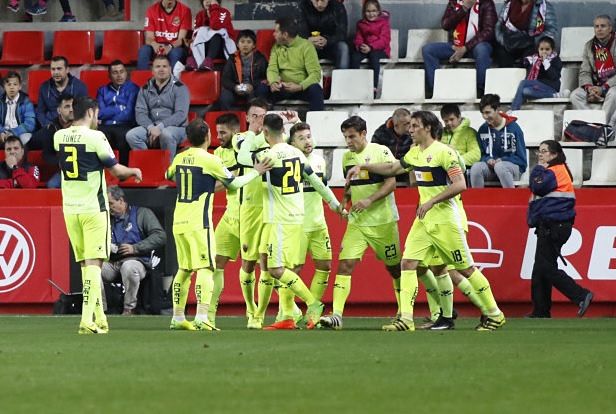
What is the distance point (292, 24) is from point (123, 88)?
264 centimetres

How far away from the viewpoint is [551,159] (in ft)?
50.9

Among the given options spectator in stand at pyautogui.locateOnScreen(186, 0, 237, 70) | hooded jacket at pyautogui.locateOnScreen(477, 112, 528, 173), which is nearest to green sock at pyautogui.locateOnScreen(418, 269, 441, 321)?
hooded jacket at pyautogui.locateOnScreen(477, 112, 528, 173)

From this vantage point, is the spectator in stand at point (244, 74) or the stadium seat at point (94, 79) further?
the stadium seat at point (94, 79)

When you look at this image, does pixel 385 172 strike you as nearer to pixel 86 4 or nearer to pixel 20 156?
pixel 20 156

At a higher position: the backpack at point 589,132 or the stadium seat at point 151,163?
the backpack at point 589,132

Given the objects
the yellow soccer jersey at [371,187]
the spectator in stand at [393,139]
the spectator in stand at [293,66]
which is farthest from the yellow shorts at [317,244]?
the spectator in stand at [293,66]

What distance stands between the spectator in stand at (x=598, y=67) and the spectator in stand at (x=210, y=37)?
5.23 meters

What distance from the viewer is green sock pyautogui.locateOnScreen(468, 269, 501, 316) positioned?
12695mm

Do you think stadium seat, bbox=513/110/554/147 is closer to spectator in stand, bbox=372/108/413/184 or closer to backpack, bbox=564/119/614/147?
backpack, bbox=564/119/614/147

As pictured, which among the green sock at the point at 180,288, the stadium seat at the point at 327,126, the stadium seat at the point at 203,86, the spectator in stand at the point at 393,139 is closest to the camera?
the green sock at the point at 180,288

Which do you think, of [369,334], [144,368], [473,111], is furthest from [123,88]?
[144,368]

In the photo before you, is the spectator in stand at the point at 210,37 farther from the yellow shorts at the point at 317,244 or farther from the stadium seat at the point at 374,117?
the yellow shorts at the point at 317,244

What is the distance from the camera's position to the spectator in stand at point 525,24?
18953 mm

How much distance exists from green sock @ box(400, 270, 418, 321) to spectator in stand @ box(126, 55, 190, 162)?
21.5ft
